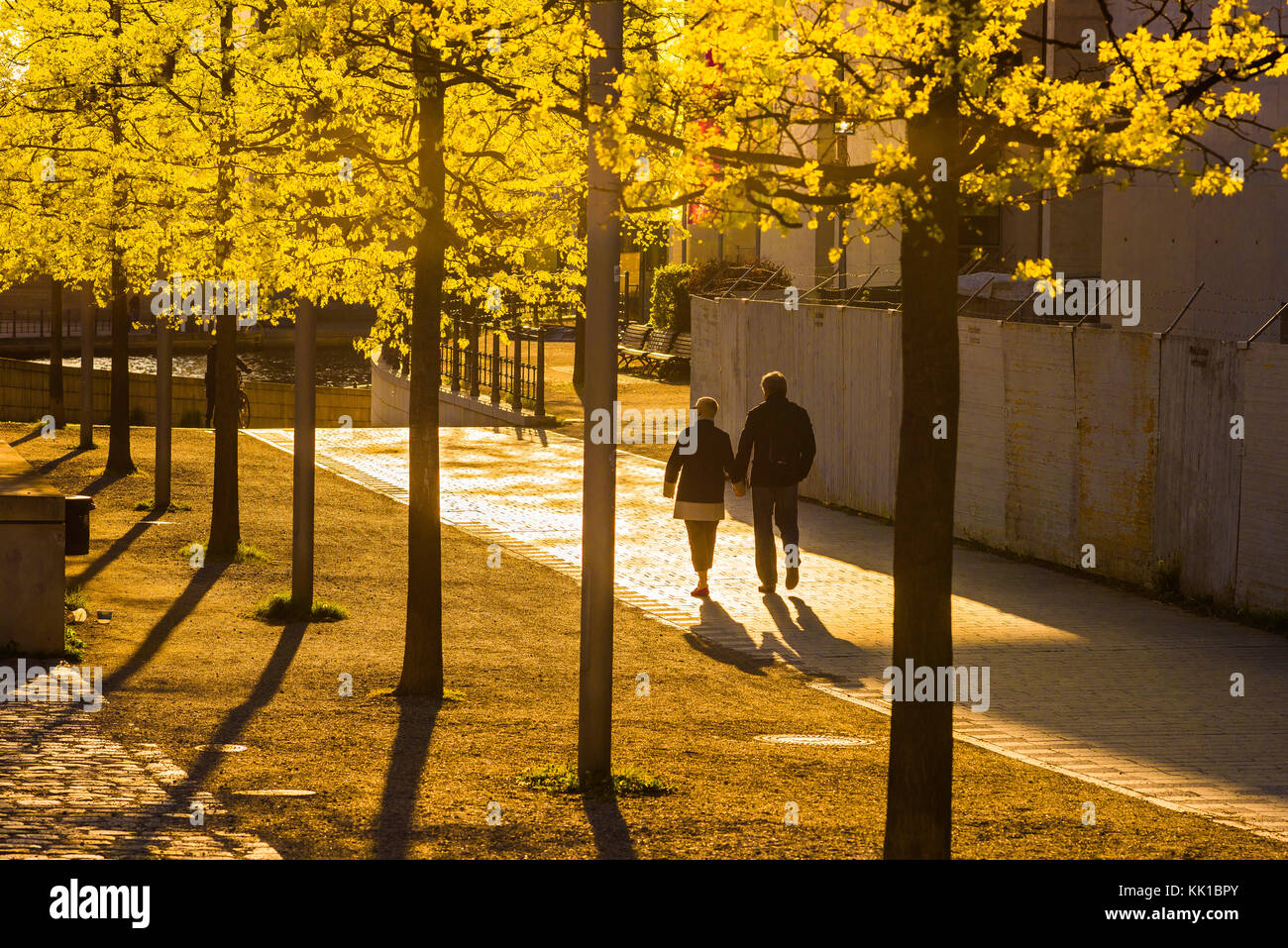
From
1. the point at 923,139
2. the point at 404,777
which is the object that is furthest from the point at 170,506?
the point at 923,139

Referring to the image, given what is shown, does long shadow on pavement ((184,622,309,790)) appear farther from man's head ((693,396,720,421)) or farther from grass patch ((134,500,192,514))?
grass patch ((134,500,192,514))

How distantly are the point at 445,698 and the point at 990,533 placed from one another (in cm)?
838

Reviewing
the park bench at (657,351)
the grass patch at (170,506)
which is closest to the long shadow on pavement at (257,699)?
the grass patch at (170,506)

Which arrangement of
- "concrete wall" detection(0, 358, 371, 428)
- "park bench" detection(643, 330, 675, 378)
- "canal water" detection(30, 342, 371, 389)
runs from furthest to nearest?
"canal water" detection(30, 342, 371, 389)
"park bench" detection(643, 330, 675, 378)
"concrete wall" detection(0, 358, 371, 428)

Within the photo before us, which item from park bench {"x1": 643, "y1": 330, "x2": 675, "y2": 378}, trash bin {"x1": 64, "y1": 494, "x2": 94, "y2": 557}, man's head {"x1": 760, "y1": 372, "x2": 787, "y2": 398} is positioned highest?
park bench {"x1": 643, "y1": 330, "x2": 675, "y2": 378}

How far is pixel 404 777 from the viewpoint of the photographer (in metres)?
8.52

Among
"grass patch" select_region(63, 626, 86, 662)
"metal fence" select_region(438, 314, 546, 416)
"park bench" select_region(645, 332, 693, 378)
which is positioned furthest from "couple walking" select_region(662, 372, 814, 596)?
"park bench" select_region(645, 332, 693, 378)

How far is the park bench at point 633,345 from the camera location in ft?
136

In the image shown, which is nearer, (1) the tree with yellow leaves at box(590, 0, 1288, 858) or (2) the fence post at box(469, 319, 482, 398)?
(1) the tree with yellow leaves at box(590, 0, 1288, 858)

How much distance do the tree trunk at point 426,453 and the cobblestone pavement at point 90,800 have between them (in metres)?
2.27

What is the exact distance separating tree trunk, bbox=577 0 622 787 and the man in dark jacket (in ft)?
21.9

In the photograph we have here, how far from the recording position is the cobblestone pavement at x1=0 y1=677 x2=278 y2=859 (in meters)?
6.59

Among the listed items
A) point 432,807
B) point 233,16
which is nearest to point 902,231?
point 432,807

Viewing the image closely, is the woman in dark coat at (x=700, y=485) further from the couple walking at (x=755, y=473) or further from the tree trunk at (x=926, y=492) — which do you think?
the tree trunk at (x=926, y=492)
